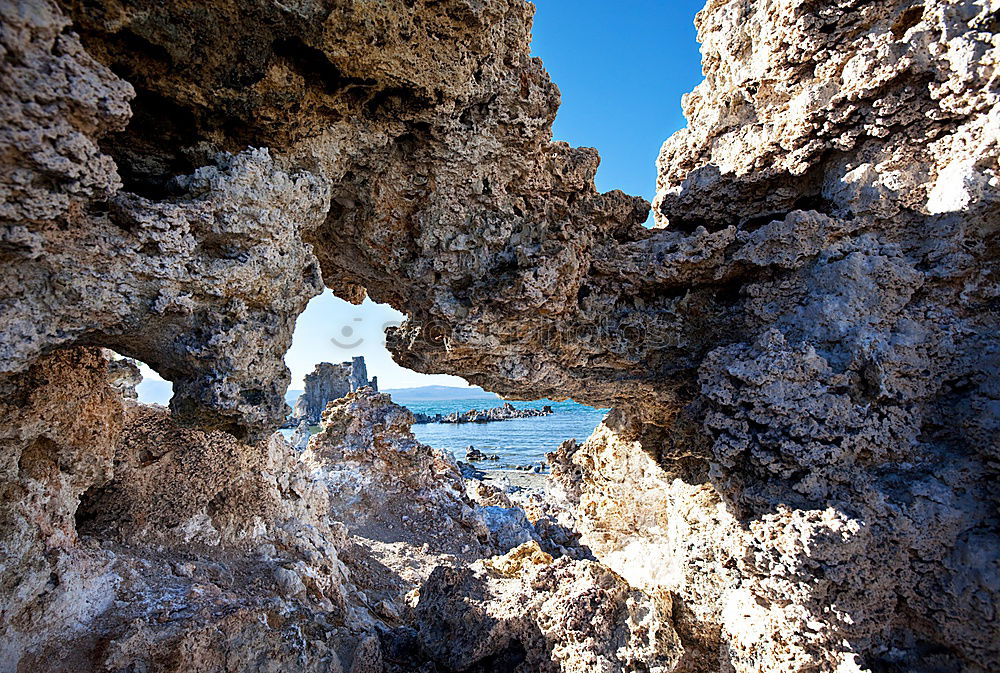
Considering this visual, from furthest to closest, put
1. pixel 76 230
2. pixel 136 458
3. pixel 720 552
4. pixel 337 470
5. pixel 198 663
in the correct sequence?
pixel 337 470 → pixel 136 458 → pixel 720 552 → pixel 198 663 → pixel 76 230

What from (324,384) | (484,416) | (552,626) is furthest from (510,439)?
(552,626)

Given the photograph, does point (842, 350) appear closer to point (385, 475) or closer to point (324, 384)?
point (385, 475)

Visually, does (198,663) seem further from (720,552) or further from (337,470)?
(337,470)

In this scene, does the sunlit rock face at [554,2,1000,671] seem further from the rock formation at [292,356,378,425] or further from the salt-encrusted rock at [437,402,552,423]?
the rock formation at [292,356,378,425]

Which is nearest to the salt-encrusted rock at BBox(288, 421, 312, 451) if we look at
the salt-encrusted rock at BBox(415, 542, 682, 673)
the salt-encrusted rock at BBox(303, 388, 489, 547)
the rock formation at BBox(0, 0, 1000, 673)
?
the salt-encrusted rock at BBox(303, 388, 489, 547)

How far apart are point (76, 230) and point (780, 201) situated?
5.10 metres

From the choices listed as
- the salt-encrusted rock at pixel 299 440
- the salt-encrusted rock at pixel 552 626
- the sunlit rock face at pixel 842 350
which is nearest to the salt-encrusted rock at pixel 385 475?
the salt-encrusted rock at pixel 299 440

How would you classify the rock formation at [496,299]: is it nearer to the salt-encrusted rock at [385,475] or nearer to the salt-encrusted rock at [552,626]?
the salt-encrusted rock at [552,626]

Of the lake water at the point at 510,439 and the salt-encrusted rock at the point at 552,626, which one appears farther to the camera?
the lake water at the point at 510,439

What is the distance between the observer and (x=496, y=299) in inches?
161

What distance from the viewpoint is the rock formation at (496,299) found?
2.91m

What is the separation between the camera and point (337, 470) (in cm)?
849

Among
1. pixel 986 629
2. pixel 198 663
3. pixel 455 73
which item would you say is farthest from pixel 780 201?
pixel 198 663

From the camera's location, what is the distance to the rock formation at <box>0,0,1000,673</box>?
9.53ft
